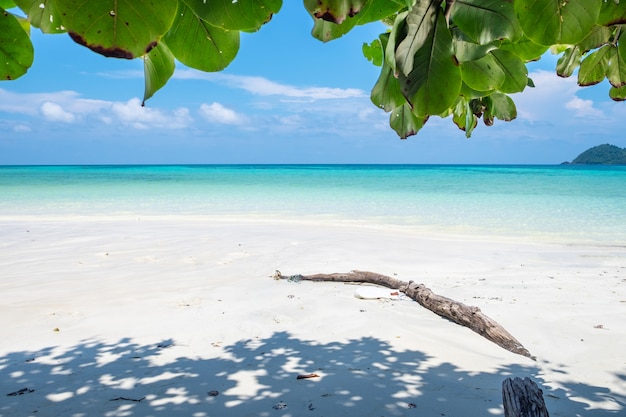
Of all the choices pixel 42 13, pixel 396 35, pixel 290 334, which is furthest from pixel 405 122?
pixel 290 334

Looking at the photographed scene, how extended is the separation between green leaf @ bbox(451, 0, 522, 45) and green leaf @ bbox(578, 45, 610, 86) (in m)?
0.74

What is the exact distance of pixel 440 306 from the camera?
206 inches

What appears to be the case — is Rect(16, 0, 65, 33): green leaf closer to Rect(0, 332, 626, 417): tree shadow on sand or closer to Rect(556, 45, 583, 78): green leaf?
Rect(556, 45, 583, 78): green leaf

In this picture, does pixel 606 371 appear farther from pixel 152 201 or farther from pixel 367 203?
pixel 152 201

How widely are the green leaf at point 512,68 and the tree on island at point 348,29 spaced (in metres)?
0.04

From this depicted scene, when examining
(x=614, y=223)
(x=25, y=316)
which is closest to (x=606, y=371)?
(x=25, y=316)

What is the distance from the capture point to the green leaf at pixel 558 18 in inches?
28.9

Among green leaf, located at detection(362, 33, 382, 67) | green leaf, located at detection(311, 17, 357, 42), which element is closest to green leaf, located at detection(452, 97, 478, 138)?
green leaf, located at detection(362, 33, 382, 67)

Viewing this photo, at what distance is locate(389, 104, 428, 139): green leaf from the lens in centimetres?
113

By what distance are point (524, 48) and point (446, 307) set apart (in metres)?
4.46

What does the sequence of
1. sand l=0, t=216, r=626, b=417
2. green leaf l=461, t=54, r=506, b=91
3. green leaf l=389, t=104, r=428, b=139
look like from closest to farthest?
green leaf l=461, t=54, r=506, b=91, green leaf l=389, t=104, r=428, b=139, sand l=0, t=216, r=626, b=417

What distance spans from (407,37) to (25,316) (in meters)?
5.70

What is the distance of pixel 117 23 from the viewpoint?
0.55 m

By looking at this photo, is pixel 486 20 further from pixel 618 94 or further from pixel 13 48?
pixel 618 94
